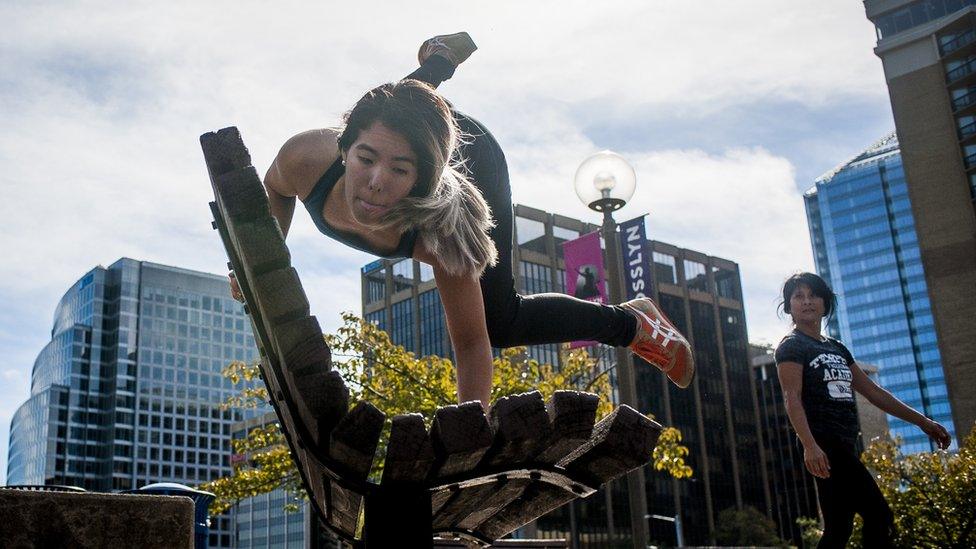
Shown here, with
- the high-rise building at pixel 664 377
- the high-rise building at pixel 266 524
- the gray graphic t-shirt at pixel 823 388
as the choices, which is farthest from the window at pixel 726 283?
the gray graphic t-shirt at pixel 823 388

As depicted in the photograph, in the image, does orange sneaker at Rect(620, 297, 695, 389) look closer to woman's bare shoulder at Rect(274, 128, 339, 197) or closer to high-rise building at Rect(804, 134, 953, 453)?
woman's bare shoulder at Rect(274, 128, 339, 197)

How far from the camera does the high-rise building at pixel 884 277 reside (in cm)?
14688

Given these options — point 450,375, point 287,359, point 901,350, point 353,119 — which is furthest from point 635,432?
point 901,350

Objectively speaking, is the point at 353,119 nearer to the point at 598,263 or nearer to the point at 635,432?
the point at 635,432

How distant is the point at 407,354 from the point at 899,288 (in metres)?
150

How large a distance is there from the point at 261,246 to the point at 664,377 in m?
100.0

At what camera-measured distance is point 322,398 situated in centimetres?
189

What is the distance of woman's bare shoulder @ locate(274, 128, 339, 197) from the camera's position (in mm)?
2887

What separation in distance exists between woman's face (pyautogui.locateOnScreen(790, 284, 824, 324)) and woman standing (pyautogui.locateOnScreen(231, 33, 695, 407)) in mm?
1756

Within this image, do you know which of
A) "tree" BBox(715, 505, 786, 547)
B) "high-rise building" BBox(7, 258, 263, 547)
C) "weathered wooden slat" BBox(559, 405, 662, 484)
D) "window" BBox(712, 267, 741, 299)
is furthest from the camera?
"high-rise building" BBox(7, 258, 263, 547)

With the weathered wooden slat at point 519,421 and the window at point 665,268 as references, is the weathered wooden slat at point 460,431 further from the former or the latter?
the window at point 665,268

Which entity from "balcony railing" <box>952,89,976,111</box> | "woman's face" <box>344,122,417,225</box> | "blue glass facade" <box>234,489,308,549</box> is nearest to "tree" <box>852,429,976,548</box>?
"woman's face" <box>344,122,417,225</box>

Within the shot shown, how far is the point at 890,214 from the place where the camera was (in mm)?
152750

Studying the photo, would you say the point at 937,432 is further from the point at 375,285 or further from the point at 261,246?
the point at 375,285
